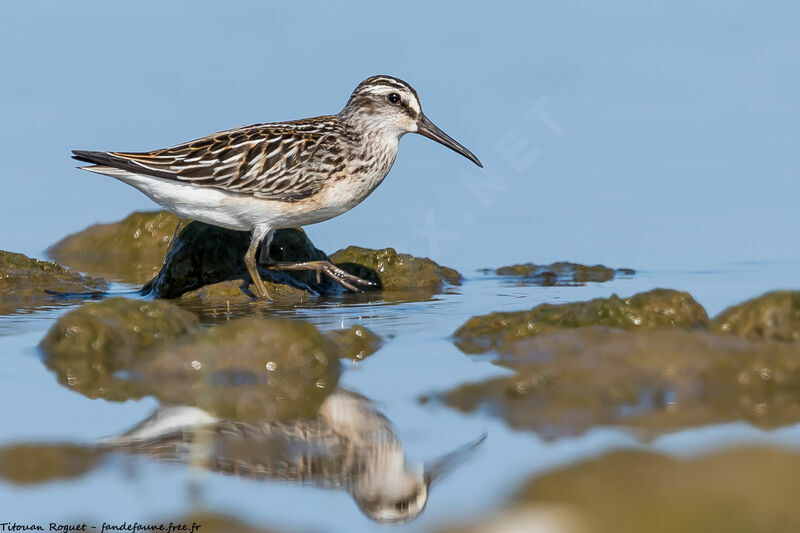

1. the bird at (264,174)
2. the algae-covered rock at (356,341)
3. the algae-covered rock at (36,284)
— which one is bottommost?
the algae-covered rock at (356,341)

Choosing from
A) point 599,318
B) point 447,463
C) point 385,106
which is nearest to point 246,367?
point 447,463

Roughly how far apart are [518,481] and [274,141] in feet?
27.8

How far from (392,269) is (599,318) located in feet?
16.8

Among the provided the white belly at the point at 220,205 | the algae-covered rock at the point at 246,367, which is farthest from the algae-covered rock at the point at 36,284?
the algae-covered rock at the point at 246,367

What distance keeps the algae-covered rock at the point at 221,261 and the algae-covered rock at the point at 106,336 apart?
3.91m

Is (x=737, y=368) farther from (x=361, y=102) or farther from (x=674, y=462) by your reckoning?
(x=361, y=102)

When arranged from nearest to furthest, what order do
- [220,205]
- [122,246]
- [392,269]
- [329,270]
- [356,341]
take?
[356,341], [220,205], [329,270], [392,269], [122,246]

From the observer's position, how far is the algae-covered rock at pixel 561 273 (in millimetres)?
16062

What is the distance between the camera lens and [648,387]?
8.84 m

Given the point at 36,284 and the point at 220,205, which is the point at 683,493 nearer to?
the point at 220,205

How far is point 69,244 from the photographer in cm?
2045

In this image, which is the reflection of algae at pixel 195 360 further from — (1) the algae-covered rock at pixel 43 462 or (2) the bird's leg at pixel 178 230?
(2) the bird's leg at pixel 178 230

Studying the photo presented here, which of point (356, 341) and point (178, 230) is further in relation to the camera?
point (178, 230)

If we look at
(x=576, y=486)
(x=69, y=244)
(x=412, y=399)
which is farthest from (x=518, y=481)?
(x=69, y=244)
